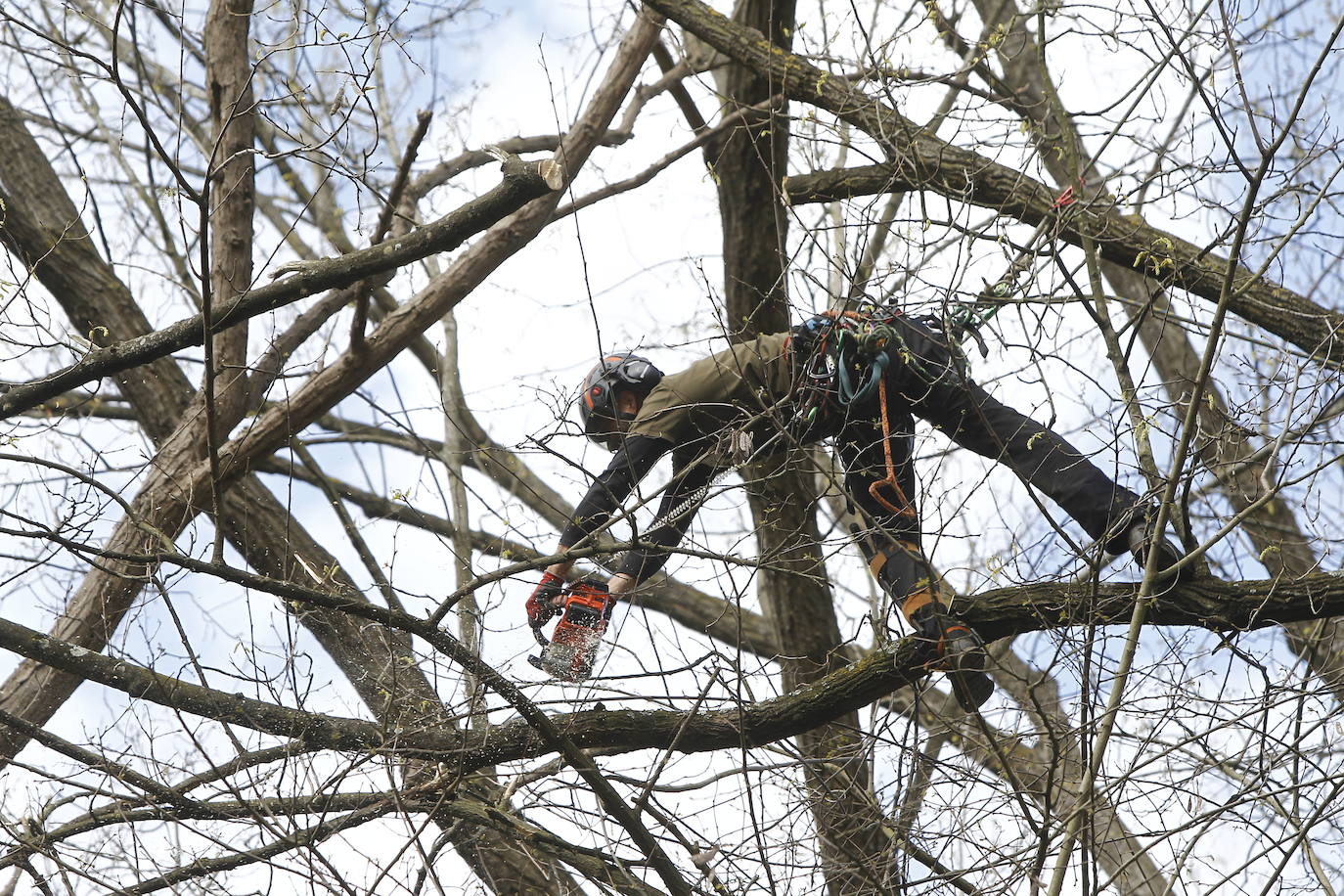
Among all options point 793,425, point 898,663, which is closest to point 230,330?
point 793,425

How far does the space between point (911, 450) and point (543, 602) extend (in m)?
1.47

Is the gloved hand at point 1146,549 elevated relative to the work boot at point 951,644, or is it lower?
elevated

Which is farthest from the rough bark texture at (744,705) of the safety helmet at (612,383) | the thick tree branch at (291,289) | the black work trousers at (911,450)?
the safety helmet at (612,383)

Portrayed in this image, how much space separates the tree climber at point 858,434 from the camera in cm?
397

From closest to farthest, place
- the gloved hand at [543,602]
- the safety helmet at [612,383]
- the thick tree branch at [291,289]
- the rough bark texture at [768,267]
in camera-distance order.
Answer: the thick tree branch at [291,289]
the gloved hand at [543,602]
the safety helmet at [612,383]
the rough bark texture at [768,267]

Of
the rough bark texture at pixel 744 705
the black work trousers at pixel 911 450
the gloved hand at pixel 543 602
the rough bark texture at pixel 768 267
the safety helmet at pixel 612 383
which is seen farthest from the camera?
the rough bark texture at pixel 768 267

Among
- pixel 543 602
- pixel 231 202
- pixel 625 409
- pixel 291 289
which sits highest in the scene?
pixel 231 202

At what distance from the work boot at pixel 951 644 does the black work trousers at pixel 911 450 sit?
0.06 m

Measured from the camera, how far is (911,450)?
4633mm

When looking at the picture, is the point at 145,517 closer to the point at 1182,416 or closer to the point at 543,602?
the point at 543,602

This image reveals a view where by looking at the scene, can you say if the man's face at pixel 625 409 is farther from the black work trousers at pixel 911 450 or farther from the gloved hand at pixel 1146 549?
the gloved hand at pixel 1146 549

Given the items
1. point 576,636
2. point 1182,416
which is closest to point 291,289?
point 576,636

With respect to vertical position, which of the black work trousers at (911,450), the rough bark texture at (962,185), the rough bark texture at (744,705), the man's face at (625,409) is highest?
the rough bark texture at (962,185)

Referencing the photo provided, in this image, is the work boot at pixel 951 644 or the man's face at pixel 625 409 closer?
the work boot at pixel 951 644
